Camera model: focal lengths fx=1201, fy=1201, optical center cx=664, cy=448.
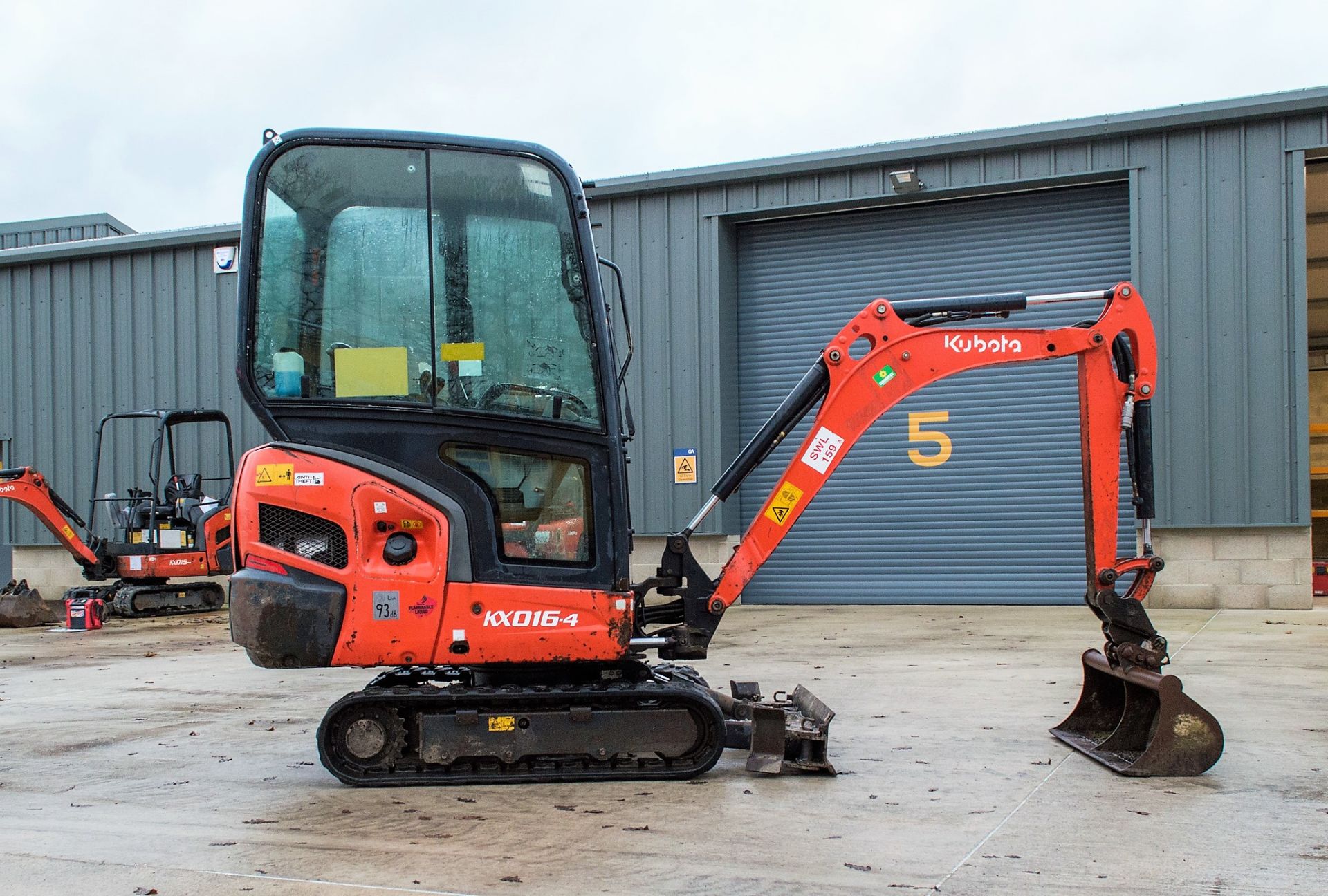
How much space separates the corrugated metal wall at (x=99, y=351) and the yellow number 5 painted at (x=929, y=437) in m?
10.3

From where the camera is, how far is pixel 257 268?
5.78m

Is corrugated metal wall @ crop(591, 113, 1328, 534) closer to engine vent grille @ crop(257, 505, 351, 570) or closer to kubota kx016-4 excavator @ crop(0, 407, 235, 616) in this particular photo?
kubota kx016-4 excavator @ crop(0, 407, 235, 616)

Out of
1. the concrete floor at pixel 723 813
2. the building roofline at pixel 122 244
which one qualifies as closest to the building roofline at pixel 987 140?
the building roofline at pixel 122 244

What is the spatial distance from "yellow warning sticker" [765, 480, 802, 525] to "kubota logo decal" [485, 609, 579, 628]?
1.26 meters

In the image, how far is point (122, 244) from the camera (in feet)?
64.9

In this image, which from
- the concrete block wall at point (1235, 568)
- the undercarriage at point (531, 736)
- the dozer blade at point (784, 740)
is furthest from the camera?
the concrete block wall at point (1235, 568)

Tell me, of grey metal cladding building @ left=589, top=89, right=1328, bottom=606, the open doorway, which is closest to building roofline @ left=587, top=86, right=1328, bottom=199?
grey metal cladding building @ left=589, top=89, right=1328, bottom=606

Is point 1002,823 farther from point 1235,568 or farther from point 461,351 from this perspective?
point 1235,568

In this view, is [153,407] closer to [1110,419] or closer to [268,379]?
[268,379]

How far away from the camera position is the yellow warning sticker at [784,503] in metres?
6.36

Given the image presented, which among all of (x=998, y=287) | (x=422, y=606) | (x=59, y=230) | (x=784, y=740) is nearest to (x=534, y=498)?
(x=422, y=606)

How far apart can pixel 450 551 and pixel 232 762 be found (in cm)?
203

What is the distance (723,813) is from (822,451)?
2052 millimetres

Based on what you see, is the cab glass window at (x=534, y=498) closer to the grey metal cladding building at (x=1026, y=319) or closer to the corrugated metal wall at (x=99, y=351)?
the grey metal cladding building at (x=1026, y=319)
